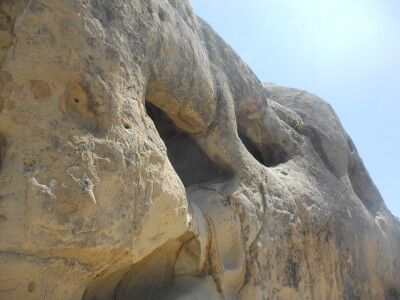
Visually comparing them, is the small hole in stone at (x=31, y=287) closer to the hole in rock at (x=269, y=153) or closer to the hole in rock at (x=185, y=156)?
the hole in rock at (x=185, y=156)

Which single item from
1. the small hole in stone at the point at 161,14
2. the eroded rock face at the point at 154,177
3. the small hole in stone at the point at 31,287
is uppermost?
the small hole in stone at the point at 161,14

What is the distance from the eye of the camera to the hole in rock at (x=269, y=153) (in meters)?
4.84

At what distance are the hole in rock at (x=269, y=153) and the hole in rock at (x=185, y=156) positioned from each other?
0.74m

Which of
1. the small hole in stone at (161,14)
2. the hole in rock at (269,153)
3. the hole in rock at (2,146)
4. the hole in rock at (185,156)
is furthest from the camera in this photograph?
the hole in rock at (269,153)

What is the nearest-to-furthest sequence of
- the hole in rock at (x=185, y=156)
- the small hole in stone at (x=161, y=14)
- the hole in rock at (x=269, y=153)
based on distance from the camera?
1. the small hole in stone at (x=161, y=14)
2. the hole in rock at (x=185, y=156)
3. the hole in rock at (x=269, y=153)

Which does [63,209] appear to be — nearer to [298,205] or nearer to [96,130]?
[96,130]

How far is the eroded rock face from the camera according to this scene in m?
2.38

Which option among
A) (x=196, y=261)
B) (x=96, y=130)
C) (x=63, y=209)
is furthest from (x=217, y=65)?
(x=63, y=209)

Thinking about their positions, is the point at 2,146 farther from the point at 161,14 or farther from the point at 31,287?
the point at 161,14

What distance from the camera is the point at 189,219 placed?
10.2 ft

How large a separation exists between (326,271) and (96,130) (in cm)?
254

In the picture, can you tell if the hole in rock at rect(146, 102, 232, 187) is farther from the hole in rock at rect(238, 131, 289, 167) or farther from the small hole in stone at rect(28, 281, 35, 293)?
the small hole in stone at rect(28, 281, 35, 293)

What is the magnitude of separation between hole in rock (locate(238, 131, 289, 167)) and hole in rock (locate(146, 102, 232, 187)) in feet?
2.43

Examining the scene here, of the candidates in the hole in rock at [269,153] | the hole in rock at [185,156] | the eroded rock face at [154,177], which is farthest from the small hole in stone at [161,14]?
the hole in rock at [269,153]
